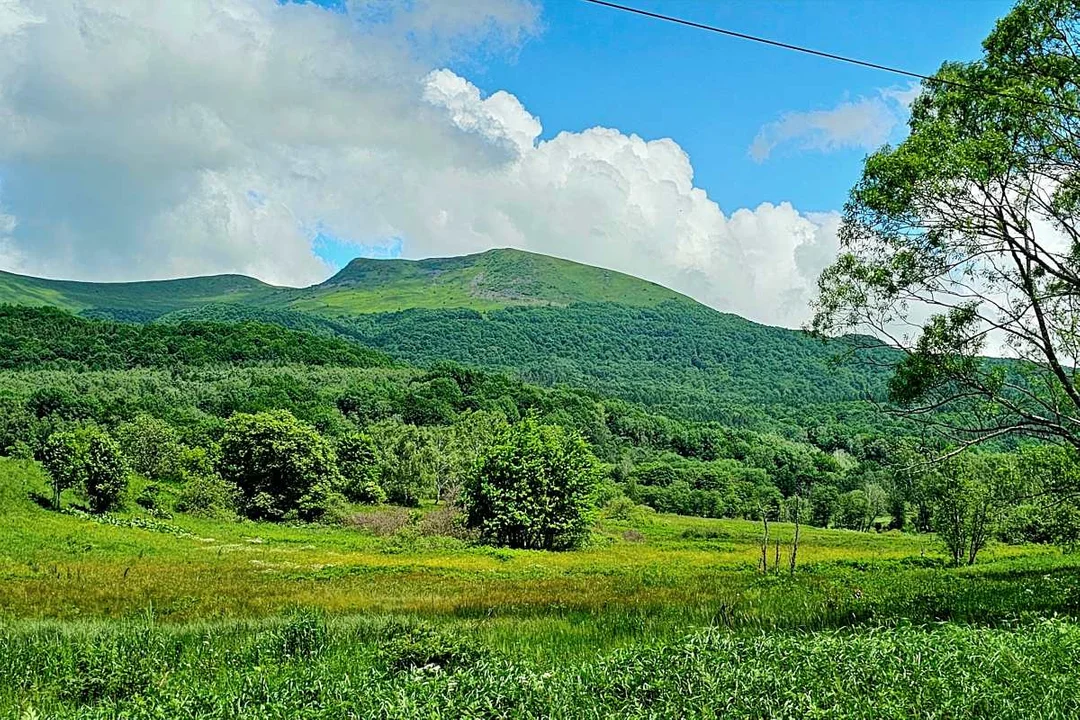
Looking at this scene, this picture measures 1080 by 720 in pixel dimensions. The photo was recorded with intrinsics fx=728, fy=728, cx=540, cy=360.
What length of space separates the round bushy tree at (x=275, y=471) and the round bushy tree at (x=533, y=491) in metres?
20.2

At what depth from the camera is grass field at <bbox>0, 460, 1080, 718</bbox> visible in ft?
21.6

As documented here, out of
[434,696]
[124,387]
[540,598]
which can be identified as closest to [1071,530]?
[540,598]

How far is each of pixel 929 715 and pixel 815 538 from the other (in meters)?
81.8

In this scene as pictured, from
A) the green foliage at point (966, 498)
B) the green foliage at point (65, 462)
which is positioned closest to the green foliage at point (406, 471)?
the green foliage at point (65, 462)

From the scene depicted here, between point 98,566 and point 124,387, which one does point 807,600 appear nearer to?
point 98,566

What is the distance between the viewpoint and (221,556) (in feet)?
125

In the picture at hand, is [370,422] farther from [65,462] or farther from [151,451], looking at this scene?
[65,462]

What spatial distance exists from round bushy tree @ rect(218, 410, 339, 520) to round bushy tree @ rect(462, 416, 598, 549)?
66.3 ft

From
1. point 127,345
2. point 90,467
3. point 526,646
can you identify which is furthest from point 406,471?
point 127,345

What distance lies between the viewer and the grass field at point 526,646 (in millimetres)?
6590

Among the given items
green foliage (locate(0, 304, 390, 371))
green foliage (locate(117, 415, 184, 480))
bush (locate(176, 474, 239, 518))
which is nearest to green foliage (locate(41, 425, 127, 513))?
bush (locate(176, 474, 239, 518))

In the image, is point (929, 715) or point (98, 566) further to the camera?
point (98, 566)

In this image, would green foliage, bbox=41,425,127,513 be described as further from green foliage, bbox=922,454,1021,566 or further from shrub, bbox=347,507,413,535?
green foliage, bbox=922,454,1021,566

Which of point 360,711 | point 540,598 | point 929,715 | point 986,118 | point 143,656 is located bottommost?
point 540,598
